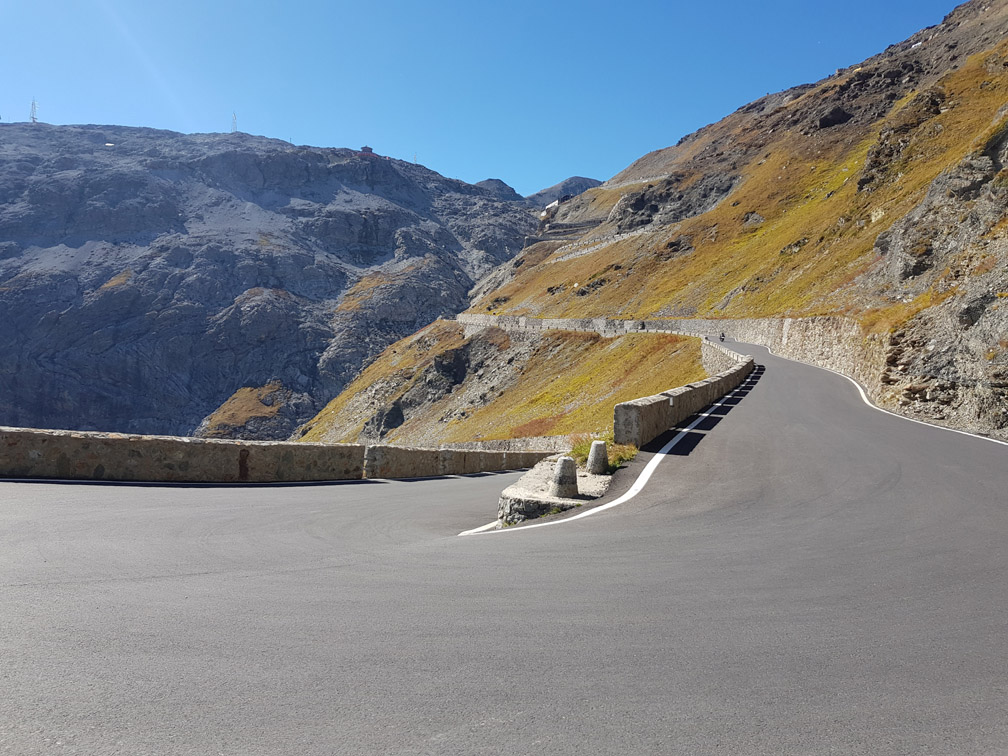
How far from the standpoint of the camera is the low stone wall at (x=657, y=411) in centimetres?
1296

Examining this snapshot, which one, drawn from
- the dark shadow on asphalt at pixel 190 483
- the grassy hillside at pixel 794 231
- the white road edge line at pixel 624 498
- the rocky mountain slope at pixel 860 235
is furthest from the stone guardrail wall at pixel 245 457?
the grassy hillside at pixel 794 231

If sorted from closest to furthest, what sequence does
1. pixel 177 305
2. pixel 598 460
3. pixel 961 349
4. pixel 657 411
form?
1. pixel 598 460
2. pixel 657 411
3. pixel 961 349
4. pixel 177 305

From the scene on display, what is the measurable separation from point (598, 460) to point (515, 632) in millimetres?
6789

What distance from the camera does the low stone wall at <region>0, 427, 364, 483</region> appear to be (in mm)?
10414

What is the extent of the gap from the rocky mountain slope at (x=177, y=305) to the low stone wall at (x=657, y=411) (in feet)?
340

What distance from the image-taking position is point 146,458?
11.1 metres

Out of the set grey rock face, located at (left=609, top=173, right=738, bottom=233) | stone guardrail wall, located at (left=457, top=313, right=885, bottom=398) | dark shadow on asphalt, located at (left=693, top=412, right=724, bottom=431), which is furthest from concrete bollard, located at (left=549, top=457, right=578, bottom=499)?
grey rock face, located at (left=609, top=173, right=738, bottom=233)

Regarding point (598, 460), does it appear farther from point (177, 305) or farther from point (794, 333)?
point (177, 305)

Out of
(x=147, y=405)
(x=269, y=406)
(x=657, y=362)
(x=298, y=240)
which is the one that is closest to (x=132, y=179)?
(x=298, y=240)

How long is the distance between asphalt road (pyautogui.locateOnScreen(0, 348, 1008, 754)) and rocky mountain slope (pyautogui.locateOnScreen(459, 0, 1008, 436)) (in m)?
14.3

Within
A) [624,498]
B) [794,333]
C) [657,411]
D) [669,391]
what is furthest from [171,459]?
[794,333]

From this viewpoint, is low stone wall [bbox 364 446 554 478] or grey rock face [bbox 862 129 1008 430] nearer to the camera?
low stone wall [bbox 364 446 554 478]

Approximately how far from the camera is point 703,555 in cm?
586

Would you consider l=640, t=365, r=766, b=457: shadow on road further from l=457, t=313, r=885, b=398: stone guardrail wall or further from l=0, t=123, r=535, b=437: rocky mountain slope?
l=0, t=123, r=535, b=437: rocky mountain slope
